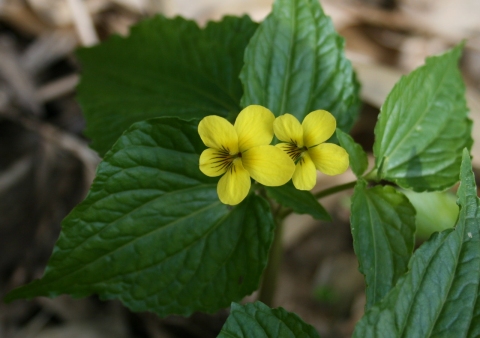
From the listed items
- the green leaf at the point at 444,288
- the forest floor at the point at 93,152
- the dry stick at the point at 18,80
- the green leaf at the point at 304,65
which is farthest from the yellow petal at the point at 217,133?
the dry stick at the point at 18,80

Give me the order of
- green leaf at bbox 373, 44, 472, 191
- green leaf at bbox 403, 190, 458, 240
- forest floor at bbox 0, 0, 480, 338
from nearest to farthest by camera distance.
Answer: green leaf at bbox 373, 44, 472, 191 < green leaf at bbox 403, 190, 458, 240 < forest floor at bbox 0, 0, 480, 338

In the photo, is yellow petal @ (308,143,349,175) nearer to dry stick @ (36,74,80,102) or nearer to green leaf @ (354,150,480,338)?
green leaf @ (354,150,480,338)

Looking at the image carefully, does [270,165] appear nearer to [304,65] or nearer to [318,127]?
[318,127]

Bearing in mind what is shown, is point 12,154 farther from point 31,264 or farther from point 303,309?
point 303,309

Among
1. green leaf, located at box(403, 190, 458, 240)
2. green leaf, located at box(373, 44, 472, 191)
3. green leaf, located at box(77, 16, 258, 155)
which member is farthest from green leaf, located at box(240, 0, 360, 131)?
green leaf, located at box(403, 190, 458, 240)

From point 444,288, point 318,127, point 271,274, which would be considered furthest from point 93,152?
point 444,288
